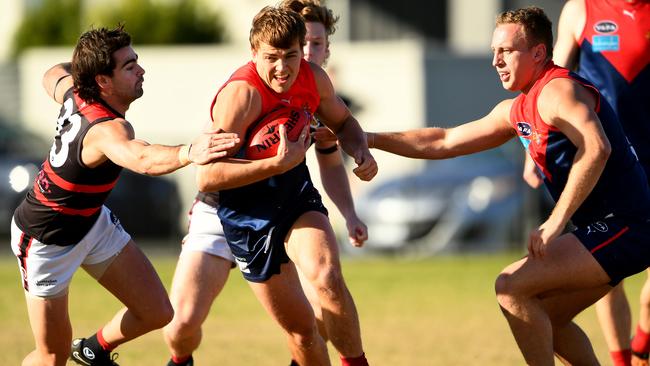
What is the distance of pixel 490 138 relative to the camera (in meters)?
6.77

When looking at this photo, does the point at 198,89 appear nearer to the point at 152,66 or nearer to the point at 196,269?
the point at 152,66

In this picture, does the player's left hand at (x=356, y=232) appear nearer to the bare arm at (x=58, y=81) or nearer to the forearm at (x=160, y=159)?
the forearm at (x=160, y=159)

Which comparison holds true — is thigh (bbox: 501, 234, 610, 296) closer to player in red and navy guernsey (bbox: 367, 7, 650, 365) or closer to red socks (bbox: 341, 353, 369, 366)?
player in red and navy guernsey (bbox: 367, 7, 650, 365)

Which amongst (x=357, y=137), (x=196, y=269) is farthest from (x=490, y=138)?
(x=196, y=269)

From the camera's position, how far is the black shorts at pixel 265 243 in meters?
6.51

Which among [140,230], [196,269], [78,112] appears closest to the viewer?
[78,112]

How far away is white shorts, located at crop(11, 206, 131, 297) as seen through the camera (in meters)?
6.77

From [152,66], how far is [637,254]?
21.0 metres

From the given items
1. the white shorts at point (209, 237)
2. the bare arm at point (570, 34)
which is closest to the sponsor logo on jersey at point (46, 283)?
the white shorts at point (209, 237)

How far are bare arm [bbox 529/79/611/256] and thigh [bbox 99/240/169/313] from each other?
2.19 m

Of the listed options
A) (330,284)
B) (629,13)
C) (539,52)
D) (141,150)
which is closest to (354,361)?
(330,284)

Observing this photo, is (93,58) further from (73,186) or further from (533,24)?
(533,24)

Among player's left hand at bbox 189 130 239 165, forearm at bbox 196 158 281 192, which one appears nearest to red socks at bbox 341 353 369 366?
forearm at bbox 196 158 281 192

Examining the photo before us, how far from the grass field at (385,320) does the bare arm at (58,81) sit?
2234 millimetres
